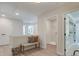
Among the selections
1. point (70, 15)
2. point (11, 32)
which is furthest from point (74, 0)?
point (11, 32)

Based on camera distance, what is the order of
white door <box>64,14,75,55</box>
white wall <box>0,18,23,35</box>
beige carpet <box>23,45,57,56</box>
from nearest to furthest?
beige carpet <box>23,45,57,56</box> → white wall <box>0,18,23,35</box> → white door <box>64,14,75,55</box>

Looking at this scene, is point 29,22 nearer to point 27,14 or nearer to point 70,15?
point 27,14

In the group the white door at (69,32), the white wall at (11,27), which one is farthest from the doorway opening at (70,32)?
the white wall at (11,27)

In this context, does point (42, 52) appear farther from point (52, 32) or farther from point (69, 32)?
point (69, 32)

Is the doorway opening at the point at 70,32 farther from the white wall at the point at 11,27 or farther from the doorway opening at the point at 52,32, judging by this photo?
the white wall at the point at 11,27

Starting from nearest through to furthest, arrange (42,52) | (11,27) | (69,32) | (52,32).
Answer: (42,52)
(11,27)
(52,32)
(69,32)

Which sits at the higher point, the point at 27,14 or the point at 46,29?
the point at 27,14

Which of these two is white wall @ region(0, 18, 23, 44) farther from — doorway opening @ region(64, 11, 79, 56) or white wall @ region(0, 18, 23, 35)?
doorway opening @ region(64, 11, 79, 56)

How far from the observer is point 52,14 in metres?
2.09

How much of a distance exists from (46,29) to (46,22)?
0.17 meters

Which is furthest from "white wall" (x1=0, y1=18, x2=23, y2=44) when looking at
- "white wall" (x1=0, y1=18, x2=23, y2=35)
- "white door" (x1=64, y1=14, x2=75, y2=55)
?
"white door" (x1=64, y1=14, x2=75, y2=55)

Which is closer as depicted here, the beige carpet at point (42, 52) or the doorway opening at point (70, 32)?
the beige carpet at point (42, 52)

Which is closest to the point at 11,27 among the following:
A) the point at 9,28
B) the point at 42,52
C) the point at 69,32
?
the point at 9,28

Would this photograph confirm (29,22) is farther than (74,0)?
Yes
